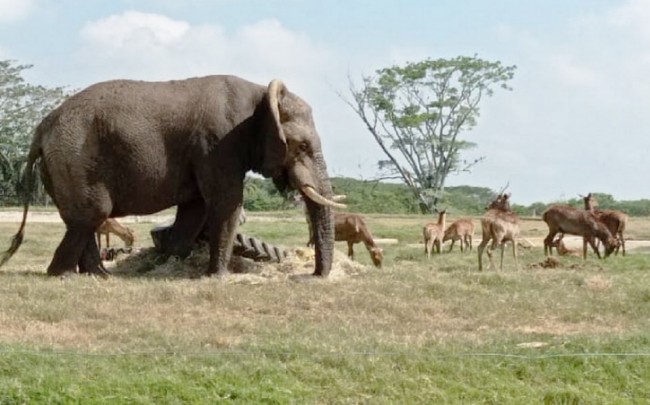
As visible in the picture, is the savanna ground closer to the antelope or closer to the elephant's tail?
the elephant's tail

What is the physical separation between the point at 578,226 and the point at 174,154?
13.0m

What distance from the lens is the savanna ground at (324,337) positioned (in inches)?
352

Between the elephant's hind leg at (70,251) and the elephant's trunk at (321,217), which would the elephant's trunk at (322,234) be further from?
the elephant's hind leg at (70,251)

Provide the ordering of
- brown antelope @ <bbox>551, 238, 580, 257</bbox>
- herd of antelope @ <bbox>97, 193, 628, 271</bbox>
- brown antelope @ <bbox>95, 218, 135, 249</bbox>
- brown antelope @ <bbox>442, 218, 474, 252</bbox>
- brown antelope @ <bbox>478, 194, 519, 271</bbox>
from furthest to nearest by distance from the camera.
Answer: brown antelope @ <bbox>442, 218, 474, 252</bbox> < brown antelope @ <bbox>551, 238, 580, 257</bbox> < brown antelope @ <bbox>95, 218, 135, 249</bbox> < herd of antelope @ <bbox>97, 193, 628, 271</bbox> < brown antelope @ <bbox>478, 194, 519, 271</bbox>

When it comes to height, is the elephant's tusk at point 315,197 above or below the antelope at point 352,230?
above

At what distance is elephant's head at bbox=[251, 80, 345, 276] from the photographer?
1409cm

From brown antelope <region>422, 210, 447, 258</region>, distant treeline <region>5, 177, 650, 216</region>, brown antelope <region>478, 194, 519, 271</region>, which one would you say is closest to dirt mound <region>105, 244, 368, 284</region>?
brown antelope <region>478, 194, 519, 271</region>

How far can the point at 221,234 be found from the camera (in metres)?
14.0

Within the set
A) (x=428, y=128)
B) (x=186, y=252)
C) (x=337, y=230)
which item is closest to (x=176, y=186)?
(x=186, y=252)

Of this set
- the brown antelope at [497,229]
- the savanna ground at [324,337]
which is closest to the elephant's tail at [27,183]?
the savanna ground at [324,337]

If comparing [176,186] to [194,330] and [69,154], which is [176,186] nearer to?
[69,154]

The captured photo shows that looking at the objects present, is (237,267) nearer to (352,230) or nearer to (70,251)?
(70,251)

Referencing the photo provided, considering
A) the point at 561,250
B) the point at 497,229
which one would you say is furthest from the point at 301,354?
the point at 561,250

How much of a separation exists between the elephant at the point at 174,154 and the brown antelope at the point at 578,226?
36.5 ft
